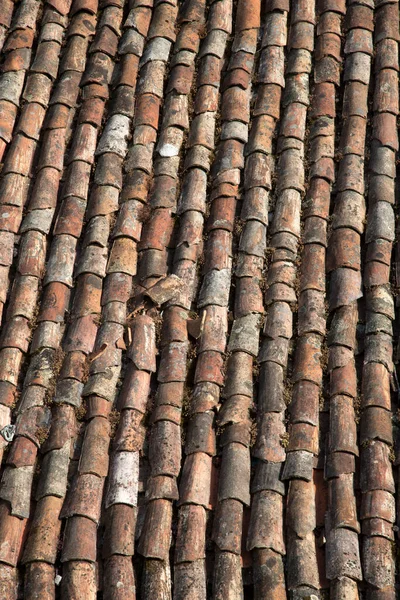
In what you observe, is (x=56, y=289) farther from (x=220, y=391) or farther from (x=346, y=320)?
(x=346, y=320)

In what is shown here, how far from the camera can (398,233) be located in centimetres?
561

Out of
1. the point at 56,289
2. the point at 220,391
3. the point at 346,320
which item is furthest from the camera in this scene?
the point at 56,289

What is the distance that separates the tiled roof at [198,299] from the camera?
4621 mm

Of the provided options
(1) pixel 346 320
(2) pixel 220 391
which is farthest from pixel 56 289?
(1) pixel 346 320

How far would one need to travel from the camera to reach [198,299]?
539 centimetres

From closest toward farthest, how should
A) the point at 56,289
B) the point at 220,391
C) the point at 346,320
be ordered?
the point at 220,391, the point at 346,320, the point at 56,289

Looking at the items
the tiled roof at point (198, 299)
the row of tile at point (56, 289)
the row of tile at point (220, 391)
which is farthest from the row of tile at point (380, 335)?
the row of tile at point (56, 289)

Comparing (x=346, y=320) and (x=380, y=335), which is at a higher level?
(x=346, y=320)

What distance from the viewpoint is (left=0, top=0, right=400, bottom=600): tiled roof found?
4.62 m

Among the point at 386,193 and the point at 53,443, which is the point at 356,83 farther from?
the point at 53,443

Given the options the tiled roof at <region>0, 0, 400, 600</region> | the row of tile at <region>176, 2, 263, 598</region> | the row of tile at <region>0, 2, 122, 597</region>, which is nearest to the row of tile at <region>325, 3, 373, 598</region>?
the tiled roof at <region>0, 0, 400, 600</region>

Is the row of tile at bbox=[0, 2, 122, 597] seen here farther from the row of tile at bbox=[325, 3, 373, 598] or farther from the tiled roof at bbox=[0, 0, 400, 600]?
the row of tile at bbox=[325, 3, 373, 598]

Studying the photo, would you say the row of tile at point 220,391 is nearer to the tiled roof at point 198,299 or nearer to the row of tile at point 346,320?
the tiled roof at point 198,299

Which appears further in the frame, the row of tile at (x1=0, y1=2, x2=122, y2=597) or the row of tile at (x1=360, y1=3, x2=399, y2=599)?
the row of tile at (x1=0, y1=2, x2=122, y2=597)
